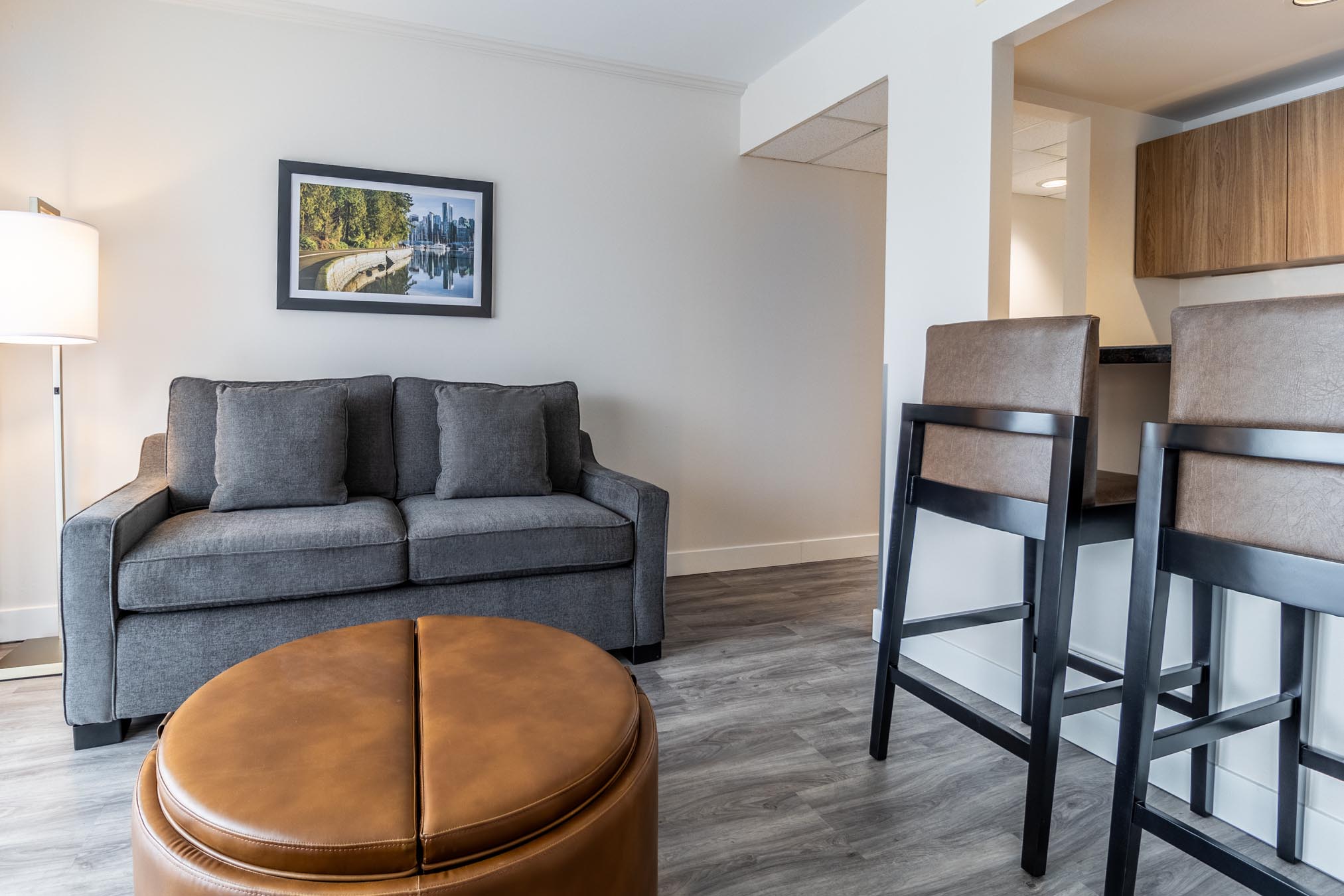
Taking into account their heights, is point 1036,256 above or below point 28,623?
above

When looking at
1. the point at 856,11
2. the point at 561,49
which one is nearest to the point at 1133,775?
the point at 856,11

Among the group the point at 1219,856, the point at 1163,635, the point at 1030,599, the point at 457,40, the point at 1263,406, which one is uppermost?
the point at 457,40

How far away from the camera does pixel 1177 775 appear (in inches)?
73.7

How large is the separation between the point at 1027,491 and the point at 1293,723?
670 mm

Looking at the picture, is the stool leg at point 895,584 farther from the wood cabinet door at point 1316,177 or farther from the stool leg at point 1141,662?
the wood cabinet door at point 1316,177

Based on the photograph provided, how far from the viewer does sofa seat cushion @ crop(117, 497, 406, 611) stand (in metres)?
2.12

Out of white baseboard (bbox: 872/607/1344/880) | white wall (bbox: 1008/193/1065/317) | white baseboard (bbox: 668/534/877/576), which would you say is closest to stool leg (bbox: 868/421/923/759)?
white baseboard (bbox: 872/607/1344/880)

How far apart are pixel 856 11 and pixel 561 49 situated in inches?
51.3

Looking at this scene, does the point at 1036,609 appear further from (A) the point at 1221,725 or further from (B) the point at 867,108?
(B) the point at 867,108

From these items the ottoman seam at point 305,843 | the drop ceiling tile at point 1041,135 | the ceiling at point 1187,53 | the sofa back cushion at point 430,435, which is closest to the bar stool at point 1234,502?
the ottoman seam at point 305,843

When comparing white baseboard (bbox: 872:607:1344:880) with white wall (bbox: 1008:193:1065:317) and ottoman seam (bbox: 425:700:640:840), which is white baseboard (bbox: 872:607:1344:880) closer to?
ottoman seam (bbox: 425:700:640:840)

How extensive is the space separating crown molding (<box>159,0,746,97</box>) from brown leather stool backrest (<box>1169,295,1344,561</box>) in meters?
2.93

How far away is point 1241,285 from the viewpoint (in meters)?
3.70

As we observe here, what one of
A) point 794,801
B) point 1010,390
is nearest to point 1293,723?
point 1010,390
